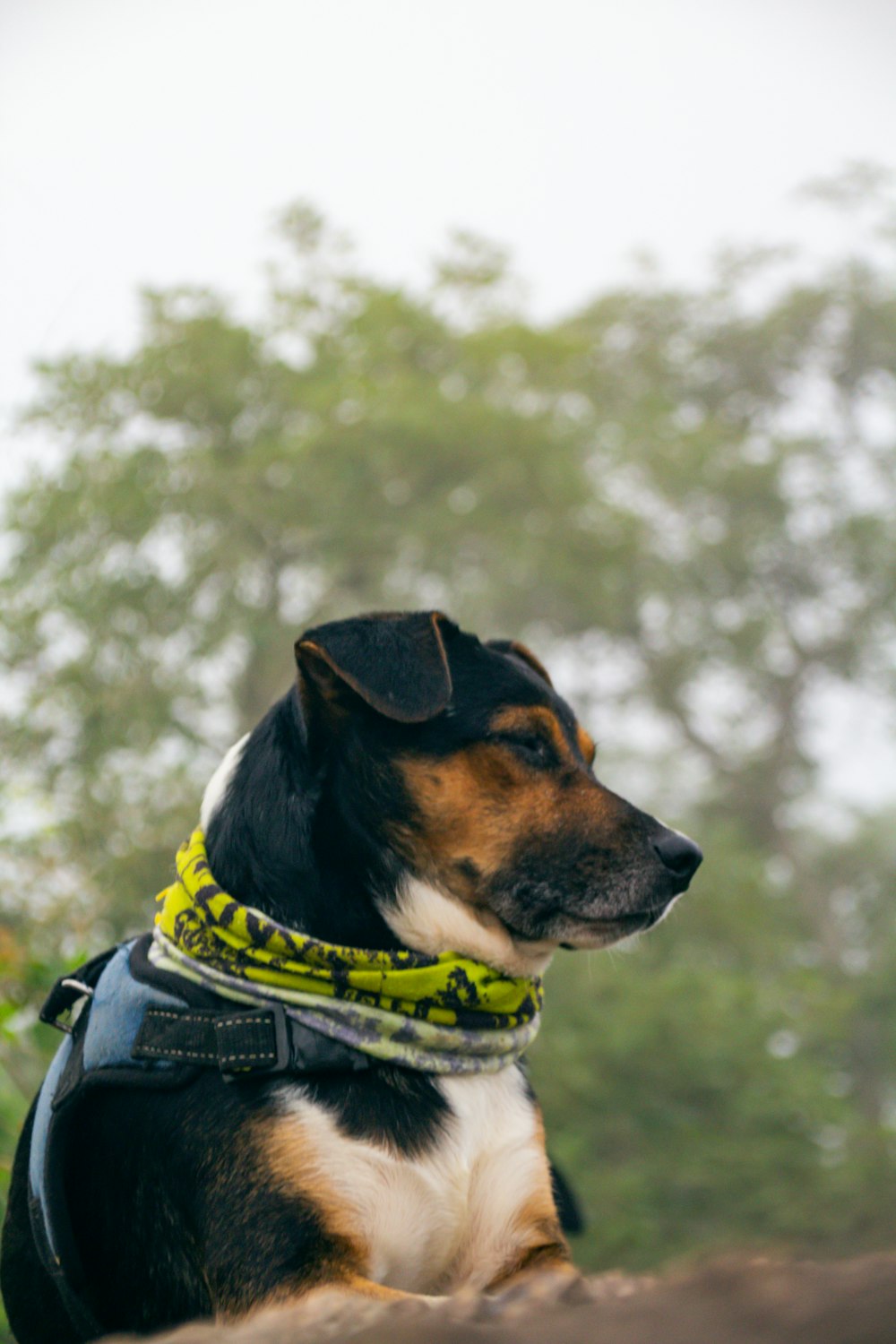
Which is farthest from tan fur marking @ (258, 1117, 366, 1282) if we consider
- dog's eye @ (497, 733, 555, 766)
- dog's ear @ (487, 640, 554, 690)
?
dog's ear @ (487, 640, 554, 690)

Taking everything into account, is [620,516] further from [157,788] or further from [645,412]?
[157,788]

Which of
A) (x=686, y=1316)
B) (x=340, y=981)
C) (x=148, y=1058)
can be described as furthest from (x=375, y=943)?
(x=686, y=1316)

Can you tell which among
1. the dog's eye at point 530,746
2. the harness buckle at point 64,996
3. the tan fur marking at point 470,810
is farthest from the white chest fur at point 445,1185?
the dog's eye at point 530,746

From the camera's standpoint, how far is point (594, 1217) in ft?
48.3

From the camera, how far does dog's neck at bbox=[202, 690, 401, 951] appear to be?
2490mm

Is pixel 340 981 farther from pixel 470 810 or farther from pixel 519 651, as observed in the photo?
pixel 519 651

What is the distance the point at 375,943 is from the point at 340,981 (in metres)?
0.20

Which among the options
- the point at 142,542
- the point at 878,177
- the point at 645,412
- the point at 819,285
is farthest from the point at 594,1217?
the point at 878,177

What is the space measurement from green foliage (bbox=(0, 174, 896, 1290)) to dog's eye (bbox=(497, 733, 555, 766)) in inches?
254

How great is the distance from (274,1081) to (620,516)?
1991 cm

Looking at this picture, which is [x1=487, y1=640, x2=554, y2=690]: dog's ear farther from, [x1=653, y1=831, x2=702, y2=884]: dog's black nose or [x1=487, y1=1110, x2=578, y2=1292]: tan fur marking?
[x1=487, y1=1110, x2=578, y2=1292]: tan fur marking

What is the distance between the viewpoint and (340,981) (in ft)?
7.72

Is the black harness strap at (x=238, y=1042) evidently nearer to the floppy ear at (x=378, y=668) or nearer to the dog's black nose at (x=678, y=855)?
the floppy ear at (x=378, y=668)

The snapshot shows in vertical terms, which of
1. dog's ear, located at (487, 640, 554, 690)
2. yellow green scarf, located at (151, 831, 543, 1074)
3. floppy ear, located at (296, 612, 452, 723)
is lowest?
yellow green scarf, located at (151, 831, 543, 1074)
